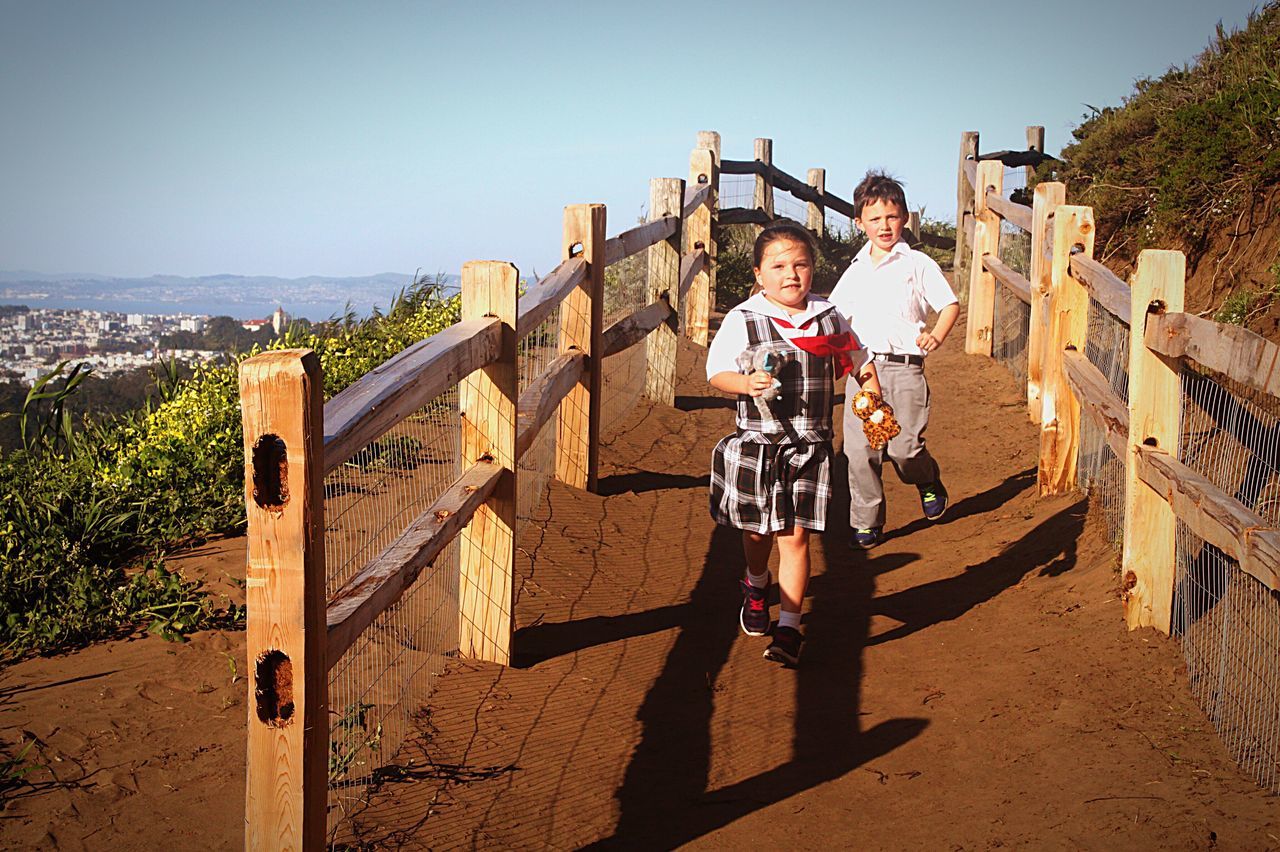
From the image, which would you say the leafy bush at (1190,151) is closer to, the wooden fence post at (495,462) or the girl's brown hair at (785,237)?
the girl's brown hair at (785,237)

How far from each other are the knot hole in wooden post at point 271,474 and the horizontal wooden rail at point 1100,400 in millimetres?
3501

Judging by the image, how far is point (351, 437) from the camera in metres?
2.91

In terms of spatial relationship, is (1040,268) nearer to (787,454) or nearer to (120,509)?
(787,454)

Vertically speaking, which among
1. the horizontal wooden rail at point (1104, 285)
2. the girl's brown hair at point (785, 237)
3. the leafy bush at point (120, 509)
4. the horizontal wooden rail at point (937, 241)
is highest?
the horizontal wooden rail at point (937, 241)

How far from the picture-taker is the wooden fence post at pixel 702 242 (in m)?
11.3

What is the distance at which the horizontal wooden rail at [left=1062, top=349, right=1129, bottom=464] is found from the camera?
198 inches

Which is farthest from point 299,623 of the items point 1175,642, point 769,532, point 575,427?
point 575,427

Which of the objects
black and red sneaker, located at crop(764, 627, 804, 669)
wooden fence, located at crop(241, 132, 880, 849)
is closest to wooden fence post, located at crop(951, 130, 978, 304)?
wooden fence, located at crop(241, 132, 880, 849)

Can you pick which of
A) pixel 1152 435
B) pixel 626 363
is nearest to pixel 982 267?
pixel 626 363

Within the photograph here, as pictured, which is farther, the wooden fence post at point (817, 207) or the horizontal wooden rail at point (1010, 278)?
the wooden fence post at point (817, 207)

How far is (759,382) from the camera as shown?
15.1 feet

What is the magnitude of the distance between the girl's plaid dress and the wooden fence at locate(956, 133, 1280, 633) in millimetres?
1195

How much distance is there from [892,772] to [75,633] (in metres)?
3.35

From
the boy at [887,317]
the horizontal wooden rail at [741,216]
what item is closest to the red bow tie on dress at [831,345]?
the boy at [887,317]
